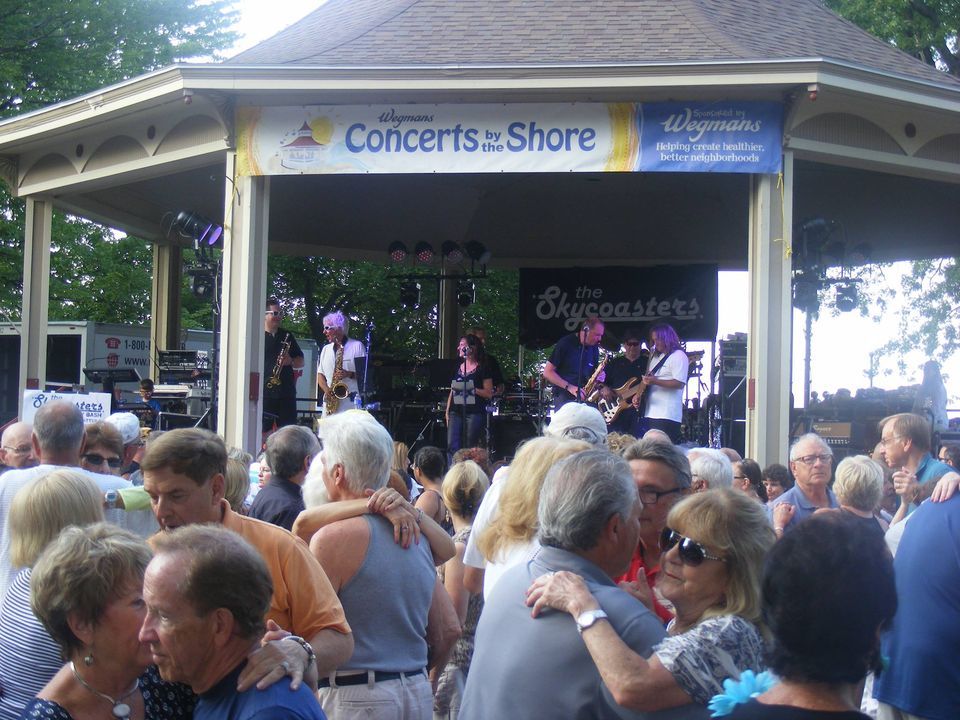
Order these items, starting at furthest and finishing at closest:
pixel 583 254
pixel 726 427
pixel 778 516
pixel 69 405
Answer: pixel 583 254
pixel 726 427
pixel 778 516
pixel 69 405

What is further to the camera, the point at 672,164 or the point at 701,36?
the point at 701,36

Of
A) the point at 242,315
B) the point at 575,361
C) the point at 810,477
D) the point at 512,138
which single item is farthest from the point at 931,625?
the point at 575,361

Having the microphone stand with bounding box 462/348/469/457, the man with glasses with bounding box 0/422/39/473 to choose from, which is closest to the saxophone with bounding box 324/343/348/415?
the microphone stand with bounding box 462/348/469/457

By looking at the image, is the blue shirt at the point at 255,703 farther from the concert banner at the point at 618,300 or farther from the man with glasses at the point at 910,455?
the concert banner at the point at 618,300

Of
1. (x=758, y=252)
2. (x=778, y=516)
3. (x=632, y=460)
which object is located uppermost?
(x=758, y=252)

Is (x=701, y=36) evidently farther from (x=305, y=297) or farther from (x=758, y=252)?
(x=305, y=297)

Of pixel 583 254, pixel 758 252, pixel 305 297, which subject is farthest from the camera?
pixel 305 297

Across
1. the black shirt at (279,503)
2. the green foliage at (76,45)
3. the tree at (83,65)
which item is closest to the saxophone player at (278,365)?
the black shirt at (279,503)

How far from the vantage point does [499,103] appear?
1055 centimetres

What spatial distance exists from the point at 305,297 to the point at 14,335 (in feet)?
45.4

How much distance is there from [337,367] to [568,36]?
4.59 meters

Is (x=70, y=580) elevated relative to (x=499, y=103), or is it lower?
lower

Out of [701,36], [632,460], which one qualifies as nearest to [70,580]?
[632,460]

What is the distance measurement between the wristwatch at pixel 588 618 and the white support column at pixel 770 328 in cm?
789
